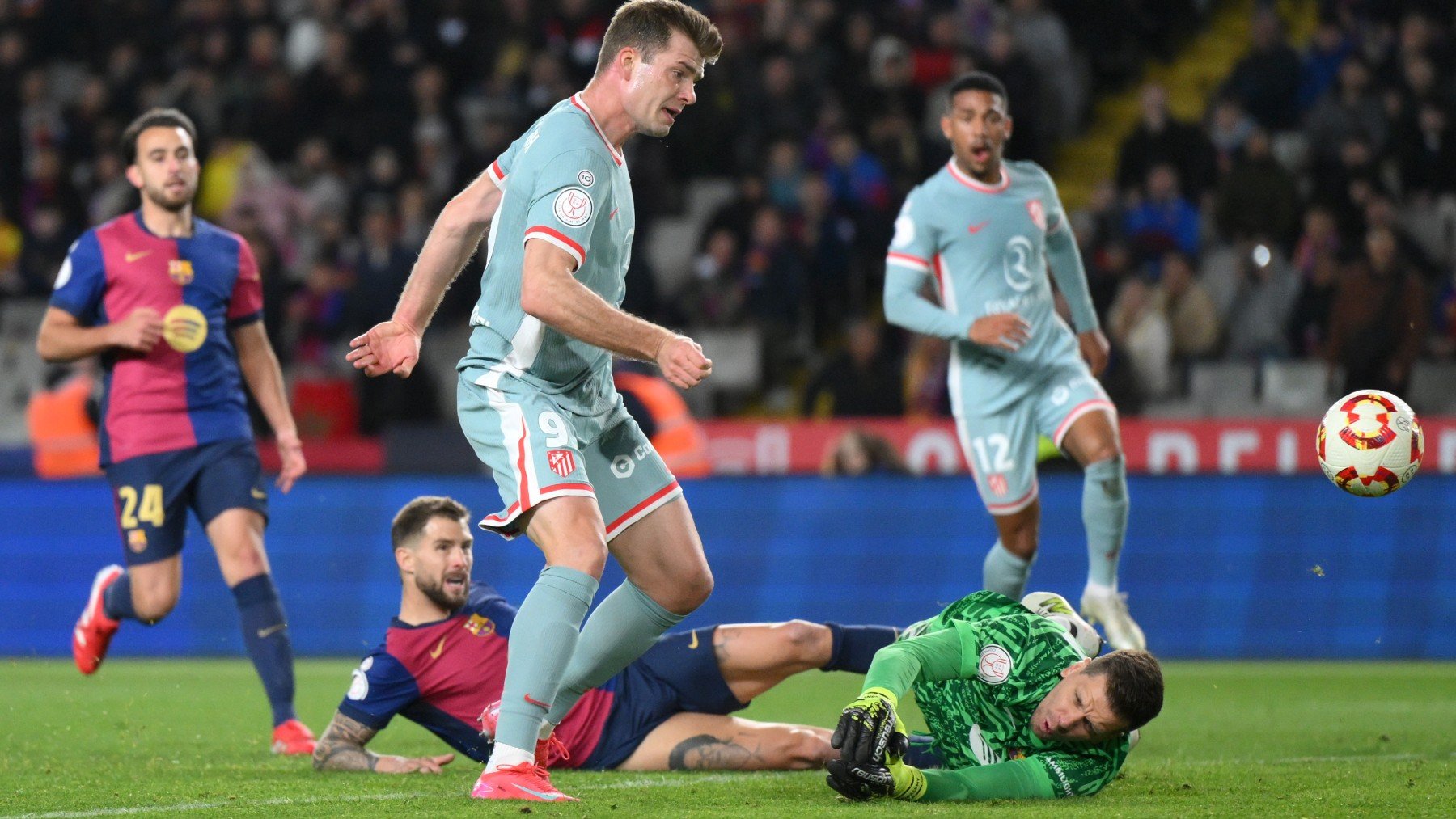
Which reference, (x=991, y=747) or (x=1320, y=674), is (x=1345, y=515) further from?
(x=991, y=747)

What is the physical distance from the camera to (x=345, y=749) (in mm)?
5664

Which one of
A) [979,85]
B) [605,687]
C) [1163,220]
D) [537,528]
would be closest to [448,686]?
[605,687]

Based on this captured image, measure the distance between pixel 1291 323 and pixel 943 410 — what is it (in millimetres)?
2767

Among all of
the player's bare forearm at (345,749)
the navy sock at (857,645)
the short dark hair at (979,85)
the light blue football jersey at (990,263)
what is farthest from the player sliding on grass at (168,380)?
the short dark hair at (979,85)

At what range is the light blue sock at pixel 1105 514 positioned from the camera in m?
7.59

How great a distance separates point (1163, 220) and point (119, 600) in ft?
31.6

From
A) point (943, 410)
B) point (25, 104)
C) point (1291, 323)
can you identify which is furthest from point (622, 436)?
point (25, 104)

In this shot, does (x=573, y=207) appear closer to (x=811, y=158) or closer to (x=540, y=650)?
(x=540, y=650)

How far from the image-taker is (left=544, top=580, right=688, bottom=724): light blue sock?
210 inches

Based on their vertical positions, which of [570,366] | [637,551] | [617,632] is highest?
[570,366]

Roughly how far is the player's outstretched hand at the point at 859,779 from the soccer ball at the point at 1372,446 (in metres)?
2.38

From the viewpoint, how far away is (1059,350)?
25.6ft

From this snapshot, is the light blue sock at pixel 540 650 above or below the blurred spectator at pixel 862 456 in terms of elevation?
below

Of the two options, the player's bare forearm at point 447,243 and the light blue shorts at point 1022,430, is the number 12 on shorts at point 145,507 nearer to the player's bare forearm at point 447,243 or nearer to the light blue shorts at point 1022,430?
the player's bare forearm at point 447,243
